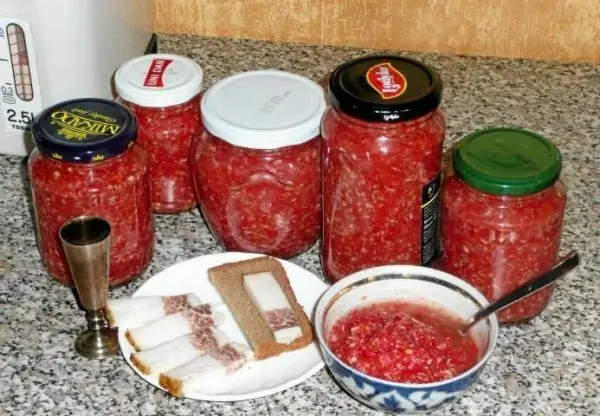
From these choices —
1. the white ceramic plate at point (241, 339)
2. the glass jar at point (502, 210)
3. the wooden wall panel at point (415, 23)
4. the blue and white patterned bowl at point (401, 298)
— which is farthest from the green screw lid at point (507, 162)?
the wooden wall panel at point (415, 23)

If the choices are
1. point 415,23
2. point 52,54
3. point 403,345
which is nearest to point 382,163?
point 403,345

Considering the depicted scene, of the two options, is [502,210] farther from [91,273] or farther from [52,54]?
[52,54]

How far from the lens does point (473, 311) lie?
A: 104 cm

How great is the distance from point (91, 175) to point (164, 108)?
0.49 ft

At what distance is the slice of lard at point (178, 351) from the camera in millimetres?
1017

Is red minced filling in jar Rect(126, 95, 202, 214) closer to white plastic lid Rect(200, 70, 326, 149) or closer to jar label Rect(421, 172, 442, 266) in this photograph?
white plastic lid Rect(200, 70, 326, 149)

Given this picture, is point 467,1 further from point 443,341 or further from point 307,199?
point 443,341

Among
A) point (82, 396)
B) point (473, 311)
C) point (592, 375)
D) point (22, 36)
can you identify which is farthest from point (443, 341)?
point (22, 36)

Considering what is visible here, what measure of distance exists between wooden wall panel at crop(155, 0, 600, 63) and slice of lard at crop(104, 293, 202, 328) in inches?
23.6

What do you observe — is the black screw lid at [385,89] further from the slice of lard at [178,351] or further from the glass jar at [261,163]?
the slice of lard at [178,351]

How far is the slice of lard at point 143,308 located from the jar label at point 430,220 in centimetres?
25

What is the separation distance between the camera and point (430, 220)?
3.61ft

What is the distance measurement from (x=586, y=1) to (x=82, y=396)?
35.9 inches

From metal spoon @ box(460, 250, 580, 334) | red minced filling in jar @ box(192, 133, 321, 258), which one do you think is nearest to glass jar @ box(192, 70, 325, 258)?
red minced filling in jar @ box(192, 133, 321, 258)
